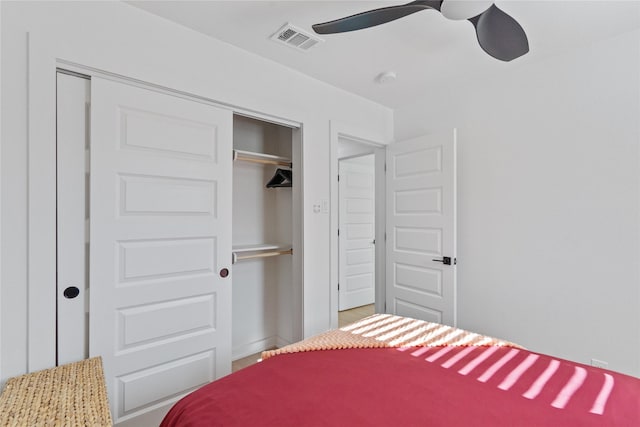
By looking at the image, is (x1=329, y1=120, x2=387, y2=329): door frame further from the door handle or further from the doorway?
the door handle

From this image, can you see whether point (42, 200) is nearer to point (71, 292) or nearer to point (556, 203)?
point (71, 292)

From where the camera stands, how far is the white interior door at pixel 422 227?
106 inches

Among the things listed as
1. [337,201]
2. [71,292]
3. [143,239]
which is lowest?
[71,292]

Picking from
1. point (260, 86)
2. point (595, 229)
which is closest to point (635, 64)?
point (595, 229)

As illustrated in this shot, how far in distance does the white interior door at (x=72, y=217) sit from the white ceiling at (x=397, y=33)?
Result: 0.69 metres

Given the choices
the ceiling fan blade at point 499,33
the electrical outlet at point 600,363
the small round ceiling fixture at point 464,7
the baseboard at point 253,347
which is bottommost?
the baseboard at point 253,347

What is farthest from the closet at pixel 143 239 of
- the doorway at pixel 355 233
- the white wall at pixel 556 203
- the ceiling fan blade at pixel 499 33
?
the doorway at pixel 355 233

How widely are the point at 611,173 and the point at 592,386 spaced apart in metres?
1.57

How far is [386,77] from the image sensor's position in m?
2.60

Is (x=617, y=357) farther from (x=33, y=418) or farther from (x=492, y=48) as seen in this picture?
(x=33, y=418)

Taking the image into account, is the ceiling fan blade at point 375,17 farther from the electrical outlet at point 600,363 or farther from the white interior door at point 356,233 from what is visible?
the white interior door at point 356,233

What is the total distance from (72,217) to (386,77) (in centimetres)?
242

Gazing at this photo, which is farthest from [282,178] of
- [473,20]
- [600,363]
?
[600,363]

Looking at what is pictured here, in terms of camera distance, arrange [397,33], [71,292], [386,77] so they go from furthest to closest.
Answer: [386,77]
[397,33]
[71,292]
